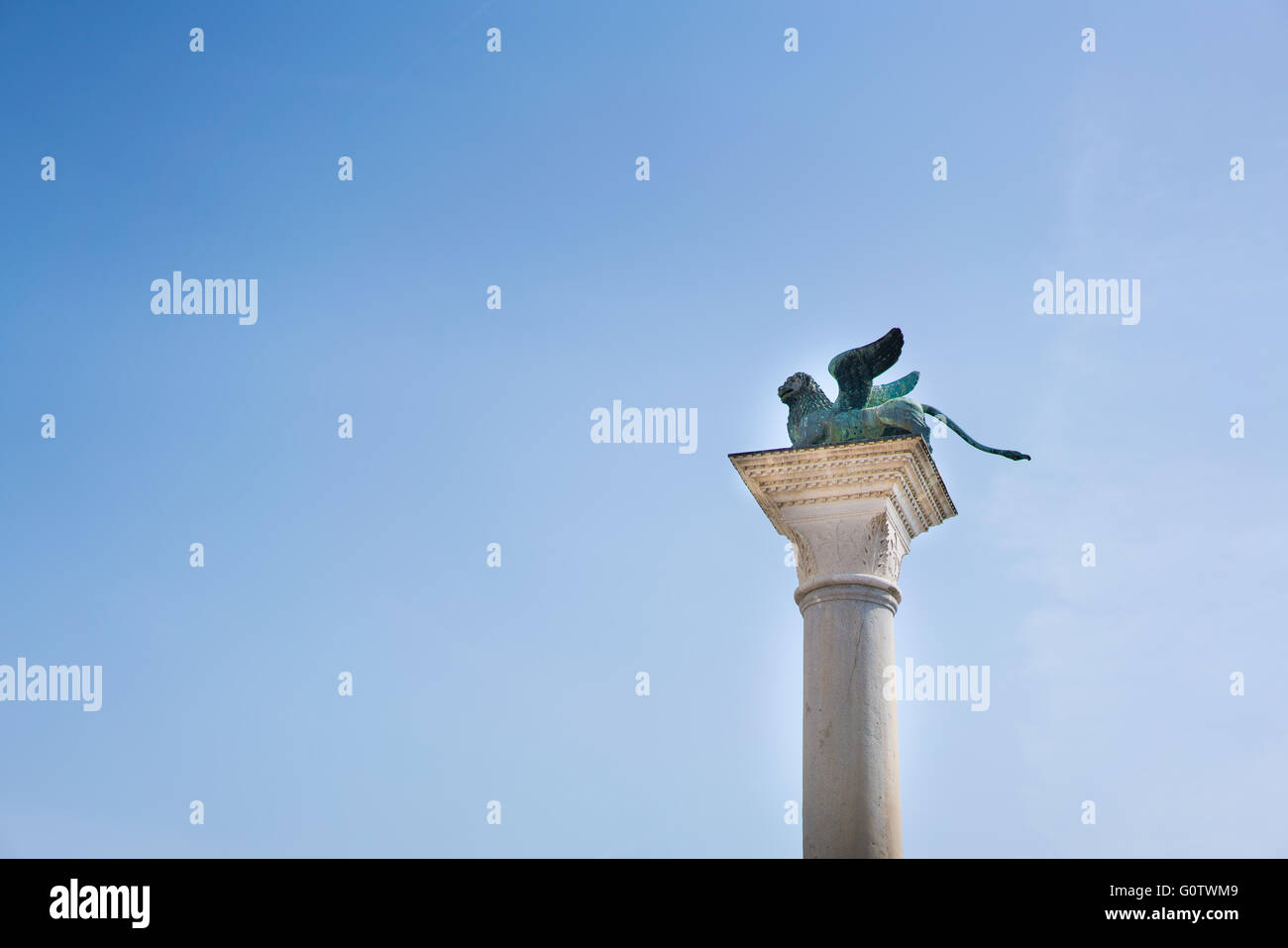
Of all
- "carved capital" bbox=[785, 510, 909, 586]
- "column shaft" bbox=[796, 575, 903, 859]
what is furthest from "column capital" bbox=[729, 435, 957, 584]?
"column shaft" bbox=[796, 575, 903, 859]

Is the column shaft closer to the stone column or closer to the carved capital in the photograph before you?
the stone column

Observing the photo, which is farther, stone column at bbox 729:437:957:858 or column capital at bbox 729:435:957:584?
column capital at bbox 729:435:957:584

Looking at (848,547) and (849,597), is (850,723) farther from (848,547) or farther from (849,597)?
(848,547)

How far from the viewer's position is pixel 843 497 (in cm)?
1392

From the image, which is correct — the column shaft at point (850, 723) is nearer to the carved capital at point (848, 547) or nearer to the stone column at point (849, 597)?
the stone column at point (849, 597)

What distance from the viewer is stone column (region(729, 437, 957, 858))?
41.6 ft

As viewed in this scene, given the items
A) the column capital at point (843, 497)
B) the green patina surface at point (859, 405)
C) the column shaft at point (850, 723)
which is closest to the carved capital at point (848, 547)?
the column capital at point (843, 497)

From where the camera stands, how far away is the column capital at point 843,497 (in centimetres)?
1370

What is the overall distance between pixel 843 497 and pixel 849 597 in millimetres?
1009
